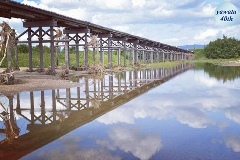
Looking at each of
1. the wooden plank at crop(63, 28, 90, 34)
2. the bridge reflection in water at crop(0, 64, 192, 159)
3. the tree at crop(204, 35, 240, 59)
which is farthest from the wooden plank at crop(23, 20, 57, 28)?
the tree at crop(204, 35, 240, 59)

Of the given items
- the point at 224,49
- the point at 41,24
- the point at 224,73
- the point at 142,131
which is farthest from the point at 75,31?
the point at 224,49

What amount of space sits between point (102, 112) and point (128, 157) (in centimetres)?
452

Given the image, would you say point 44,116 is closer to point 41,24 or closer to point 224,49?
point 41,24

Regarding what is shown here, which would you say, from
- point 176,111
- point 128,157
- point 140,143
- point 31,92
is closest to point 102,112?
point 176,111

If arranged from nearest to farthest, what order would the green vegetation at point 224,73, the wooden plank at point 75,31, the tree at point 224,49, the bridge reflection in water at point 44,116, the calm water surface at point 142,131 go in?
the calm water surface at point 142,131
the bridge reflection in water at point 44,116
the green vegetation at point 224,73
the wooden plank at point 75,31
the tree at point 224,49

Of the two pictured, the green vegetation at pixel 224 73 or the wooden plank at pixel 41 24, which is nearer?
the wooden plank at pixel 41 24

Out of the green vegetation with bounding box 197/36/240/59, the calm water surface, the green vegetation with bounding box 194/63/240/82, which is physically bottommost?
the calm water surface

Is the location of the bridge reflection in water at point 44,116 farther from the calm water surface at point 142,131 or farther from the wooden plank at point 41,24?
the wooden plank at point 41,24

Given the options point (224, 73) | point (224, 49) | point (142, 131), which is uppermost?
point (224, 49)

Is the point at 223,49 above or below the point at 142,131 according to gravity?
above

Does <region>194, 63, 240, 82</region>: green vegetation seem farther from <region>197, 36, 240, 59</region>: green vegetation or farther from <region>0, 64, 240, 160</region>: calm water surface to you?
<region>197, 36, 240, 59</region>: green vegetation

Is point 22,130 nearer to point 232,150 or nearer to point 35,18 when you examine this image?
point 232,150

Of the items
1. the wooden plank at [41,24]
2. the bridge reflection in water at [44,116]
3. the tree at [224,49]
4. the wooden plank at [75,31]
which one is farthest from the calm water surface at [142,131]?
the tree at [224,49]

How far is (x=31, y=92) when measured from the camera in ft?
49.3
